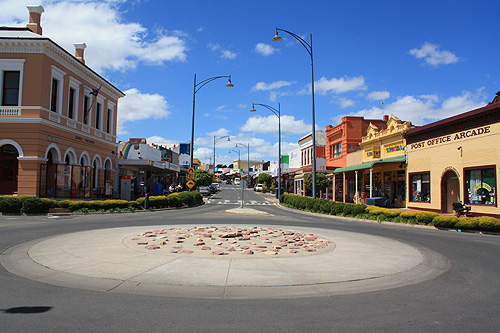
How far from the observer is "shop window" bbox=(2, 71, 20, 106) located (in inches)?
993

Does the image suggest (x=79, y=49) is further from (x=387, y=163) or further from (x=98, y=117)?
(x=387, y=163)

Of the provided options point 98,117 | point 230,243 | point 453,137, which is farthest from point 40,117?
point 453,137

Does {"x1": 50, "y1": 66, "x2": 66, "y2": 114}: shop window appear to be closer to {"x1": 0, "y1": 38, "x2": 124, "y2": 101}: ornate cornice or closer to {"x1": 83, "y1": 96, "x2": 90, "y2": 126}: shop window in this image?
{"x1": 0, "y1": 38, "x2": 124, "y2": 101}: ornate cornice

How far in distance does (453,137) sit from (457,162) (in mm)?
1641

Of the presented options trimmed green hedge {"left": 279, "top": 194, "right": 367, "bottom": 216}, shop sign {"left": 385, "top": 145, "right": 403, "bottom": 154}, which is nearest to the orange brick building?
shop sign {"left": 385, "top": 145, "right": 403, "bottom": 154}

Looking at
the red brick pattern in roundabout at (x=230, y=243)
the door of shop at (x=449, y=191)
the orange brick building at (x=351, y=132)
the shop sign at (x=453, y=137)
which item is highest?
the orange brick building at (x=351, y=132)

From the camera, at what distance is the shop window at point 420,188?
26261 millimetres

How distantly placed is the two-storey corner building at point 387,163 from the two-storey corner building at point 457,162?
1.96 metres

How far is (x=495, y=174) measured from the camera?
19.8m

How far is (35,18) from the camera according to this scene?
28.0 meters

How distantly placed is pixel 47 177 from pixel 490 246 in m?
26.4

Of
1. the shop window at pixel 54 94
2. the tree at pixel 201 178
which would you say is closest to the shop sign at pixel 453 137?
the shop window at pixel 54 94

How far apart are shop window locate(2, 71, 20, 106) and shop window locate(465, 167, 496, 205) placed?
29.4 m

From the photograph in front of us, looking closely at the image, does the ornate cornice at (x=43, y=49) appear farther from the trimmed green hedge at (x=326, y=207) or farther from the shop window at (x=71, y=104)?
the trimmed green hedge at (x=326, y=207)
